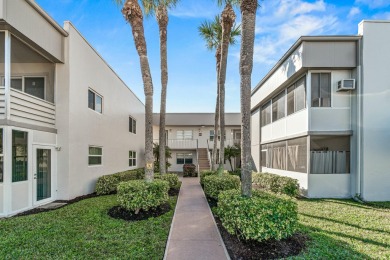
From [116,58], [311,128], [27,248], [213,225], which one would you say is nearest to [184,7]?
[116,58]

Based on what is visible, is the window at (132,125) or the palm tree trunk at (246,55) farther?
the window at (132,125)

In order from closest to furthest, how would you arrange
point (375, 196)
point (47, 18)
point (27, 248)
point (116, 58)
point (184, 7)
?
1. point (27, 248)
2. point (47, 18)
3. point (375, 196)
4. point (184, 7)
5. point (116, 58)

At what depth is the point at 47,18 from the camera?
863 centimetres

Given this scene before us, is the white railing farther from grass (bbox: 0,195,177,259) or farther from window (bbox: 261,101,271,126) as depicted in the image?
window (bbox: 261,101,271,126)

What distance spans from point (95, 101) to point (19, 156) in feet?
17.9

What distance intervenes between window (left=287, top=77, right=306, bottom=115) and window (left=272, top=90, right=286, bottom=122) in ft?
2.44

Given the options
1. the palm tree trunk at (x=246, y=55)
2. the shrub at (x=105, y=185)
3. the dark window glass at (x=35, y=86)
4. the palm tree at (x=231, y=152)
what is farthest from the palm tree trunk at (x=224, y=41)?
the palm tree at (x=231, y=152)

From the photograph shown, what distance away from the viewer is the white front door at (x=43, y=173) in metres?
8.34

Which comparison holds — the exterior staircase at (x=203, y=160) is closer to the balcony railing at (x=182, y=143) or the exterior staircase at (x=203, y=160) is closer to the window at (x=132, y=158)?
the balcony railing at (x=182, y=143)

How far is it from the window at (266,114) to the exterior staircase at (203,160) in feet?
A: 22.8

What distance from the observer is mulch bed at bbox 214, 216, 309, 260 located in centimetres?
463

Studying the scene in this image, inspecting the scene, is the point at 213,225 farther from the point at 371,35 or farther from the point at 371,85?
the point at 371,35

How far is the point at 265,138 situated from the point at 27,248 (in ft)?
48.6

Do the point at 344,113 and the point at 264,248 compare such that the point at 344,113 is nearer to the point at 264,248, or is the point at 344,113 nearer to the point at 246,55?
the point at 246,55
